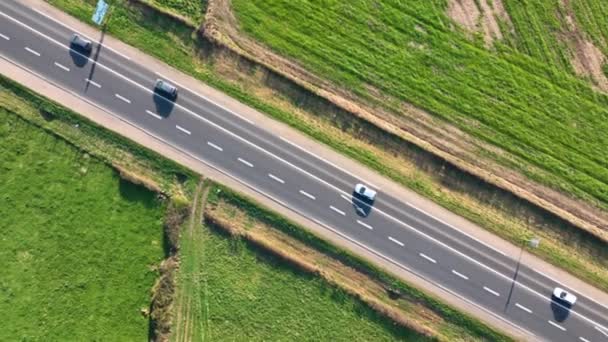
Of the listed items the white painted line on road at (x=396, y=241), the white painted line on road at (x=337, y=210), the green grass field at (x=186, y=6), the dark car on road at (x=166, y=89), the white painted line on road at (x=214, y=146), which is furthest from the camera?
the green grass field at (x=186, y=6)

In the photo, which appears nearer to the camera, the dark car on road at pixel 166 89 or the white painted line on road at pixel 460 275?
the white painted line on road at pixel 460 275

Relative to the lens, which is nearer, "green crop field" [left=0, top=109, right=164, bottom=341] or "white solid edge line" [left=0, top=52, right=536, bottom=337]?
"green crop field" [left=0, top=109, right=164, bottom=341]

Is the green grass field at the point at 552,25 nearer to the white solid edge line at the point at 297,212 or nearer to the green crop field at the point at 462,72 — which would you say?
the green crop field at the point at 462,72

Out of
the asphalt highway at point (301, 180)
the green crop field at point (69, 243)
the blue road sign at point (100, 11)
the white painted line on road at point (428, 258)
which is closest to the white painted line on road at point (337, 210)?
the asphalt highway at point (301, 180)

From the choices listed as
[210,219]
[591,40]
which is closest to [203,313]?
[210,219]

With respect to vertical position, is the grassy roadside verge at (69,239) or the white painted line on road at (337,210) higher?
the white painted line on road at (337,210)

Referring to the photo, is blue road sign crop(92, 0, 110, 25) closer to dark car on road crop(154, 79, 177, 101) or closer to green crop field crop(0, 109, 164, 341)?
dark car on road crop(154, 79, 177, 101)

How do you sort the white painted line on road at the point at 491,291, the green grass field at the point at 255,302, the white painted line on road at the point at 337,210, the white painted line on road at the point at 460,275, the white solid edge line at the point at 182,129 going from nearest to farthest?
the green grass field at the point at 255,302 < the white painted line on road at the point at 491,291 < the white painted line on road at the point at 460,275 < the white painted line on road at the point at 337,210 < the white solid edge line at the point at 182,129

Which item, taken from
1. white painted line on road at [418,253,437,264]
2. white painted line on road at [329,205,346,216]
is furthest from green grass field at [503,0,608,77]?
white painted line on road at [329,205,346,216]
